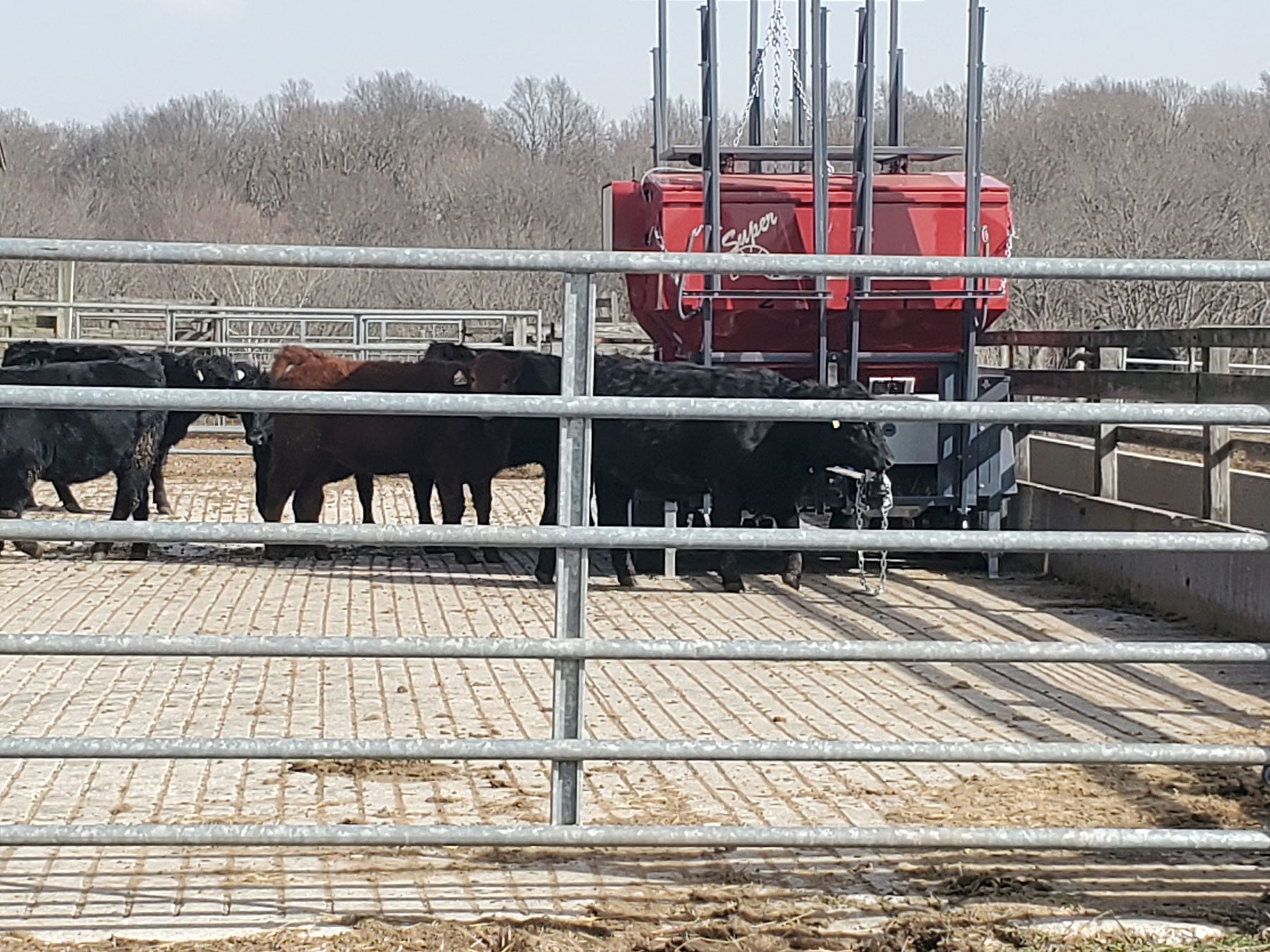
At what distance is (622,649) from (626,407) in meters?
0.62

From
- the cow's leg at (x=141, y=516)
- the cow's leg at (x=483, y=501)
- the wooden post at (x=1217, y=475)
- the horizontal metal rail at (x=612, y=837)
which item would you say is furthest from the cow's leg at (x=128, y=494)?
the horizontal metal rail at (x=612, y=837)

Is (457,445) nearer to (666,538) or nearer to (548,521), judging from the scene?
(548,521)

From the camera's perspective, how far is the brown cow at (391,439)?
527 inches

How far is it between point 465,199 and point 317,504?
69058 mm

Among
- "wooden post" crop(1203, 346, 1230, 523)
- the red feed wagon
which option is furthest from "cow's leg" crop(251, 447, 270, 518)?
"wooden post" crop(1203, 346, 1230, 523)

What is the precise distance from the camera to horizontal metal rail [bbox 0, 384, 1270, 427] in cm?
426

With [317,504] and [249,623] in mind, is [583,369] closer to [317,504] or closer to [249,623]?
[249,623]

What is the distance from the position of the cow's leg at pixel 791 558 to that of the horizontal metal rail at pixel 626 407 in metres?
7.56

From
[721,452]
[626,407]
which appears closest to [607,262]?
[626,407]

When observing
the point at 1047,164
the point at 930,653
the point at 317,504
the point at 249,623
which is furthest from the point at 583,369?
the point at 1047,164

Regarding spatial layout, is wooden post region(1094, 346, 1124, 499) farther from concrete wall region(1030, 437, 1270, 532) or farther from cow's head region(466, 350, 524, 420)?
cow's head region(466, 350, 524, 420)

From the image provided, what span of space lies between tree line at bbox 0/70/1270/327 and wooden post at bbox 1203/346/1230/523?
→ 1750 cm

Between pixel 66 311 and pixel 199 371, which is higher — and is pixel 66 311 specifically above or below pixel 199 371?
above

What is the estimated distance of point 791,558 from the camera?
12.0m
